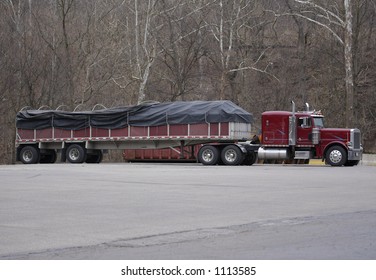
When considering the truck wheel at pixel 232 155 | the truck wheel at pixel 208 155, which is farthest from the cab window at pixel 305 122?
the truck wheel at pixel 208 155

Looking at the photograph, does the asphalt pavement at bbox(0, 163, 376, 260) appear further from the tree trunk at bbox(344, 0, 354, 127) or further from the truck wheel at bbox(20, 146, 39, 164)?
the truck wheel at bbox(20, 146, 39, 164)

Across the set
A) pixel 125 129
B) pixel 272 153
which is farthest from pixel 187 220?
pixel 125 129

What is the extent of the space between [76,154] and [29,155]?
327 centimetres

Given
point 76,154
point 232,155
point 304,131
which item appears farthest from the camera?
point 76,154

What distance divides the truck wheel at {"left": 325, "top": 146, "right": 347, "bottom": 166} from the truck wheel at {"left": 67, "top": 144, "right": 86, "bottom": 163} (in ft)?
46.3

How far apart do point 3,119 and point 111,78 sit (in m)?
8.46

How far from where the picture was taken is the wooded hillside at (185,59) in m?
55.0

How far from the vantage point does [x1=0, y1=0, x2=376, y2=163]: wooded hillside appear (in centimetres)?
5503

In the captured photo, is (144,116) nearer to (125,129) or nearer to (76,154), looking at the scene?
(125,129)

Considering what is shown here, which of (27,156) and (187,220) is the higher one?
(27,156)

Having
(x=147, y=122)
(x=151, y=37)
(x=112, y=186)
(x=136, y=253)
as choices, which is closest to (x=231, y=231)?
(x=136, y=253)

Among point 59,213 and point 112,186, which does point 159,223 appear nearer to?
point 59,213

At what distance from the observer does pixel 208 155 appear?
40594mm

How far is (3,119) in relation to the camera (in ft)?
178
